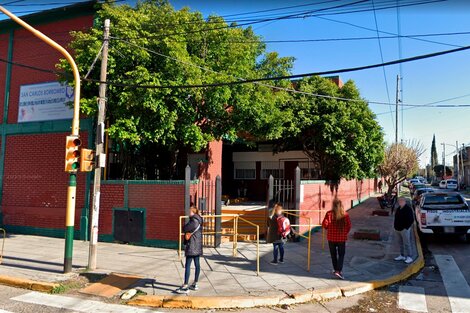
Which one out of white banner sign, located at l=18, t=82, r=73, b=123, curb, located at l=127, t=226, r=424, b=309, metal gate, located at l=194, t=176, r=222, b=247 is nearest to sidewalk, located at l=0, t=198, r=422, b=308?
curb, located at l=127, t=226, r=424, b=309

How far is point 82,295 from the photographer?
7746 millimetres

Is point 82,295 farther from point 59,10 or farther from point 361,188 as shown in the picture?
point 361,188

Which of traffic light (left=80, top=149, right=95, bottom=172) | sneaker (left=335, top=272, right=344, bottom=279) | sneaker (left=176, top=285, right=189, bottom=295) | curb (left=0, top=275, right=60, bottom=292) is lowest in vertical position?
curb (left=0, top=275, right=60, bottom=292)

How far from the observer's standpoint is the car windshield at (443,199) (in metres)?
14.6

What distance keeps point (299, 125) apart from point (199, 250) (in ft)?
46.1

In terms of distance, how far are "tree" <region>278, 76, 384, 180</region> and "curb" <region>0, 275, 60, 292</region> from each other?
14.4 meters

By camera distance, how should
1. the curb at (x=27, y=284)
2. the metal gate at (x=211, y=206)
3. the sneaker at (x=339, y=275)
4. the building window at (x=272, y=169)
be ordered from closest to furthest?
the curb at (x=27, y=284) < the sneaker at (x=339, y=275) < the metal gate at (x=211, y=206) < the building window at (x=272, y=169)

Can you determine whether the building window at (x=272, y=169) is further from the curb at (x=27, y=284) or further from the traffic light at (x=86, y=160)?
the curb at (x=27, y=284)

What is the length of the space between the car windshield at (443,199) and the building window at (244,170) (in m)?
13.4

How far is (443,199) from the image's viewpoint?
584 inches

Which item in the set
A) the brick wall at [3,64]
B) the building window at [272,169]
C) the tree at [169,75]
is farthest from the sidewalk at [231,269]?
the building window at [272,169]

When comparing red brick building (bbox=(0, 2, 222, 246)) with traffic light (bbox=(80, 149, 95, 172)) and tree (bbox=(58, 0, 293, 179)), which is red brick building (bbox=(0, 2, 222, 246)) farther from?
traffic light (bbox=(80, 149, 95, 172))

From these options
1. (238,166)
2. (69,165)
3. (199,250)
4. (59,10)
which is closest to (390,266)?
(199,250)

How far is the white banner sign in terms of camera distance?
1473cm
